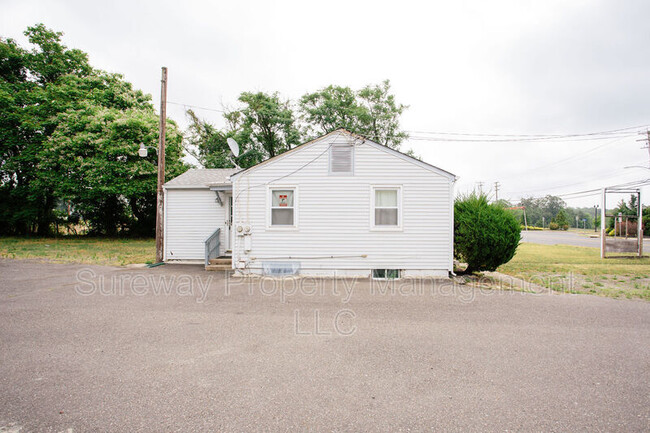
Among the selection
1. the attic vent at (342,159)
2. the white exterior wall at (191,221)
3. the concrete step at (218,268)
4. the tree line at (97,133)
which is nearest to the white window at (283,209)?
the attic vent at (342,159)

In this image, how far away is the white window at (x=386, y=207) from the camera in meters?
10.0

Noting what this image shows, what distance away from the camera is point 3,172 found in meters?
24.4

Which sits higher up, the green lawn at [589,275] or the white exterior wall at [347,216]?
the white exterior wall at [347,216]

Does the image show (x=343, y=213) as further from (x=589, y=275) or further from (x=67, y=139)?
(x=67, y=139)

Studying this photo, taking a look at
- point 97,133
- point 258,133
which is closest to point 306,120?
point 258,133

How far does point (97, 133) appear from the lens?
69.5ft

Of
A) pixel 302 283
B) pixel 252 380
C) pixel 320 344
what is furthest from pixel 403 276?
pixel 252 380

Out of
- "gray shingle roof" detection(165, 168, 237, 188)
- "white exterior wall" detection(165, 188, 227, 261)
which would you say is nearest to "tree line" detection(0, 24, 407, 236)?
"gray shingle roof" detection(165, 168, 237, 188)

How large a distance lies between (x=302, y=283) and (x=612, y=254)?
17488 mm

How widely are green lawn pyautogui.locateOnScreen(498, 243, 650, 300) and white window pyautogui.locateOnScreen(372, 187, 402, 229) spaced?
16.0ft

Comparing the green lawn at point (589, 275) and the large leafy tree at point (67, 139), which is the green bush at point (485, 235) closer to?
the green lawn at point (589, 275)

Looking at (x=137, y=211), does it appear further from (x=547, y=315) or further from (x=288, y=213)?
(x=547, y=315)

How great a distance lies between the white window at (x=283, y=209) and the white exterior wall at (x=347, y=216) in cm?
22

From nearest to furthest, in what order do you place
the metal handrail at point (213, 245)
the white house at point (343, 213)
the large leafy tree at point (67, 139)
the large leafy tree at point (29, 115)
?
the white house at point (343, 213), the metal handrail at point (213, 245), the large leafy tree at point (67, 139), the large leafy tree at point (29, 115)
